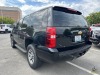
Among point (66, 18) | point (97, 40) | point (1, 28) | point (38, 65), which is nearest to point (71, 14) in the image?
point (66, 18)

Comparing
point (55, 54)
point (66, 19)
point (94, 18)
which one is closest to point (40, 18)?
point (66, 19)

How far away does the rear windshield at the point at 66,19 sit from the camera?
138 inches

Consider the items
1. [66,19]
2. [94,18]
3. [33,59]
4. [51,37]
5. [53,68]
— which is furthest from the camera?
[94,18]

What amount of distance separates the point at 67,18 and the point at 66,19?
0.07 metres

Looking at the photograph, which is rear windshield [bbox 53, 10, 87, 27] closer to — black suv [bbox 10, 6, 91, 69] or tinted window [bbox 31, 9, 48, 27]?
black suv [bbox 10, 6, 91, 69]

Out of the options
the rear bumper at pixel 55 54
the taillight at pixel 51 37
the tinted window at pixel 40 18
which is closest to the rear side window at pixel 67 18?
the taillight at pixel 51 37

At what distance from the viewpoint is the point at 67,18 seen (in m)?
3.79

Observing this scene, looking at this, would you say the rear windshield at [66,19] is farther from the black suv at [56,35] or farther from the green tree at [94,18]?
the green tree at [94,18]

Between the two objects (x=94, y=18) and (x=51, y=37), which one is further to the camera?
(x=94, y=18)

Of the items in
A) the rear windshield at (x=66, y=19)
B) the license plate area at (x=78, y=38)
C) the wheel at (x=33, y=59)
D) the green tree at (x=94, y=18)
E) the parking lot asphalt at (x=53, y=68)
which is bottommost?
the parking lot asphalt at (x=53, y=68)

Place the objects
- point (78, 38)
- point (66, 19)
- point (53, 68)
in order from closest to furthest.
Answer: point (66, 19) < point (78, 38) < point (53, 68)

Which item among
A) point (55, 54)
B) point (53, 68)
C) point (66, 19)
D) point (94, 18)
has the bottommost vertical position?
point (53, 68)

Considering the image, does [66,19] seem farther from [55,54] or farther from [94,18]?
[94,18]

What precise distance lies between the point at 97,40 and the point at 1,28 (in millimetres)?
18674
